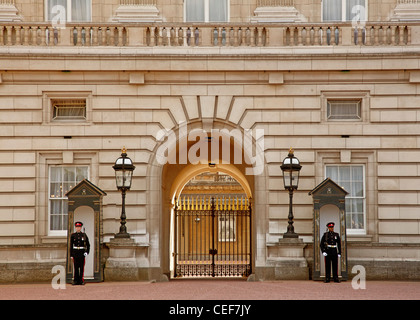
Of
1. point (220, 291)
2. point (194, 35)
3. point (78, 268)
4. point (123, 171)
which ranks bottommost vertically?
point (220, 291)

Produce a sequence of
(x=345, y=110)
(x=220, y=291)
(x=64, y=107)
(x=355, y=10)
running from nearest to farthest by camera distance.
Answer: (x=220, y=291)
(x=345, y=110)
(x=64, y=107)
(x=355, y=10)

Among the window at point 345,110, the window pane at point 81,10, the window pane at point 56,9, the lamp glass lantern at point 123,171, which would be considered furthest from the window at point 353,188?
the window pane at point 56,9

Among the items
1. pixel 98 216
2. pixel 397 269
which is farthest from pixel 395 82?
A: pixel 98 216

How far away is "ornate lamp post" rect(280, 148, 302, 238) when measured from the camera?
2231cm

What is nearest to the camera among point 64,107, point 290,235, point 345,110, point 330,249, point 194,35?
point 330,249

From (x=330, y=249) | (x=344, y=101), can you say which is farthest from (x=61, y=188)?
(x=344, y=101)

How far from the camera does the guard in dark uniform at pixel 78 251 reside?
2127cm

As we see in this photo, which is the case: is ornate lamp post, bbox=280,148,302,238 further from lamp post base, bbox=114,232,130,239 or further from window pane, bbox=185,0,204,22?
window pane, bbox=185,0,204,22

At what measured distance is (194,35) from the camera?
23.4 m

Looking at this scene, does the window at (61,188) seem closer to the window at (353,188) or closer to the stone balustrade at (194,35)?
the stone balustrade at (194,35)

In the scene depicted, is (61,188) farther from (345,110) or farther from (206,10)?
(345,110)

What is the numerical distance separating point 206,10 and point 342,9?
346cm

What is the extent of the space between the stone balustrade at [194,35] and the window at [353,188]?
3094mm

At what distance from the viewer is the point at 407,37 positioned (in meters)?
23.3
